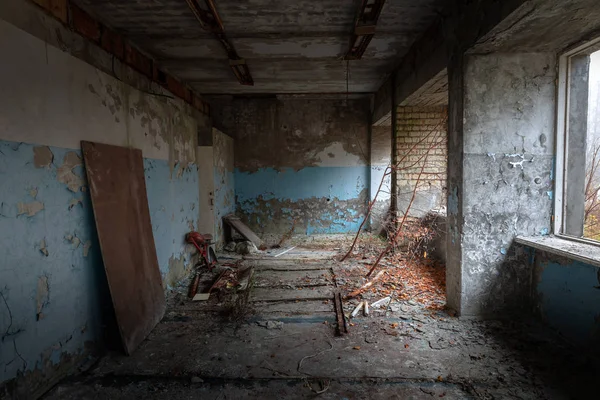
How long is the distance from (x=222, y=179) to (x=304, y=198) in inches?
78.7

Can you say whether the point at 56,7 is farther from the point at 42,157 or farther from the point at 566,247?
the point at 566,247

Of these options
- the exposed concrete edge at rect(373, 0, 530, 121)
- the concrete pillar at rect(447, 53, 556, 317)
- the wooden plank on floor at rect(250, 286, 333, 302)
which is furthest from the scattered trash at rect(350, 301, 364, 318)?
the exposed concrete edge at rect(373, 0, 530, 121)

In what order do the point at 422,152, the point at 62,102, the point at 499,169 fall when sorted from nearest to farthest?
the point at 62,102 → the point at 499,169 → the point at 422,152

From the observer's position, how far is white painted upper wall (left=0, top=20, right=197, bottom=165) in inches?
75.9

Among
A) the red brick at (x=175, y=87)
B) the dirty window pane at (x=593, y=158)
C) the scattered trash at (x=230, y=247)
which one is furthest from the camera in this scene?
the scattered trash at (x=230, y=247)

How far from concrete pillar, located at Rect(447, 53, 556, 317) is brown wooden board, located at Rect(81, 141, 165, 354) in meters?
2.98

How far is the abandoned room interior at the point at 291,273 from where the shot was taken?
211 cm

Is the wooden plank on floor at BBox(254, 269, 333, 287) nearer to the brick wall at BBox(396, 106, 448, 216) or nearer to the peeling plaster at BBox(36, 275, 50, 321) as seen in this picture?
the brick wall at BBox(396, 106, 448, 216)

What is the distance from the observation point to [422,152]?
5.32 meters

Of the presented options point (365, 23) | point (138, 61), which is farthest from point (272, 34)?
point (138, 61)

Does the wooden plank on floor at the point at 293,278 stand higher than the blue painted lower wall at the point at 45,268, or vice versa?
the blue painted lower wall at the point at 45,268

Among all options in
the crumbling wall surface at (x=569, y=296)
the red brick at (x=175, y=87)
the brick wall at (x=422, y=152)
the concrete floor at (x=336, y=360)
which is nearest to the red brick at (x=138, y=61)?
the red brick at (x=175, y=87)

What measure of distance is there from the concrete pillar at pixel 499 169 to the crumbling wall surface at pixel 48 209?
3232 millimetres

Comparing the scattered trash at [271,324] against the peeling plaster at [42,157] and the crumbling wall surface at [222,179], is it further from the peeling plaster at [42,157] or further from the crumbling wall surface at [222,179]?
the crumbling wall surface at [222,179]
